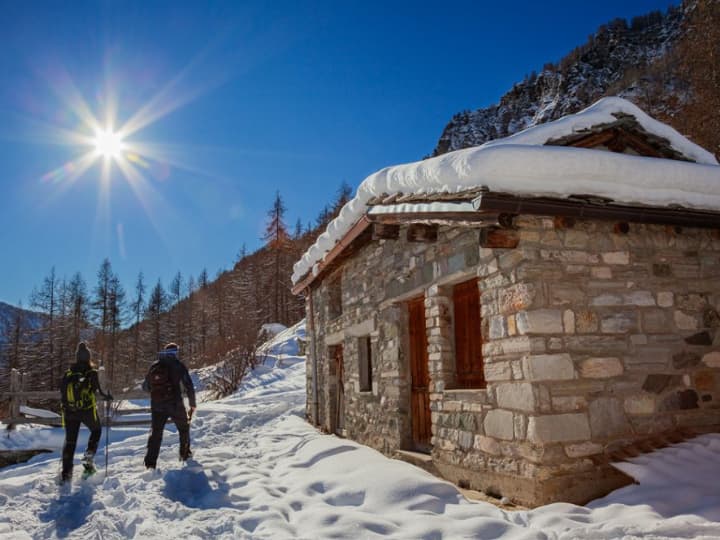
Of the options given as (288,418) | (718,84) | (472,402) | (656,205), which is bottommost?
(288,418)

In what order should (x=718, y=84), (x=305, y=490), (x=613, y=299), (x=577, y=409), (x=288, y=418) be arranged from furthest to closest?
(x=718, y=84) → (x=288, y=418) → (x=305, y=490) → (x=613, y=299) → (x=577, y=409)

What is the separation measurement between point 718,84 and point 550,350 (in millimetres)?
12473

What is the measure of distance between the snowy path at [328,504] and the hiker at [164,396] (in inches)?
15.1

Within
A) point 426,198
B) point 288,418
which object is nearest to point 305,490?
point 426,198

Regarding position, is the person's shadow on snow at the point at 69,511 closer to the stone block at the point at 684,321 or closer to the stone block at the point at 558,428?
the stone block at the point at 558,428

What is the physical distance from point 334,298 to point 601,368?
643 cm

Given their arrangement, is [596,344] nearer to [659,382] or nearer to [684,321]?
[659,382]

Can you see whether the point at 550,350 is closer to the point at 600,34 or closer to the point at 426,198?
the point at 426,198

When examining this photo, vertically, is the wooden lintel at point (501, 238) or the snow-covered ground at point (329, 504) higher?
the wooden lintel at point (501, 238)

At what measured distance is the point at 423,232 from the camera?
572cm

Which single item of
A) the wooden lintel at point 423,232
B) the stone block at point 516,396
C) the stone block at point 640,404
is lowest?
the stone block at point 640,404

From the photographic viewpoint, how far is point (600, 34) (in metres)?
57.0

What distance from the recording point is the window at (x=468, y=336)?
5.56 metres

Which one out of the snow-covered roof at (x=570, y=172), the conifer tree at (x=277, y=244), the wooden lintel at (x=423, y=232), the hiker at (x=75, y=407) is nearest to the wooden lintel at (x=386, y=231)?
the wooden lintel at (x=423, y=232)
